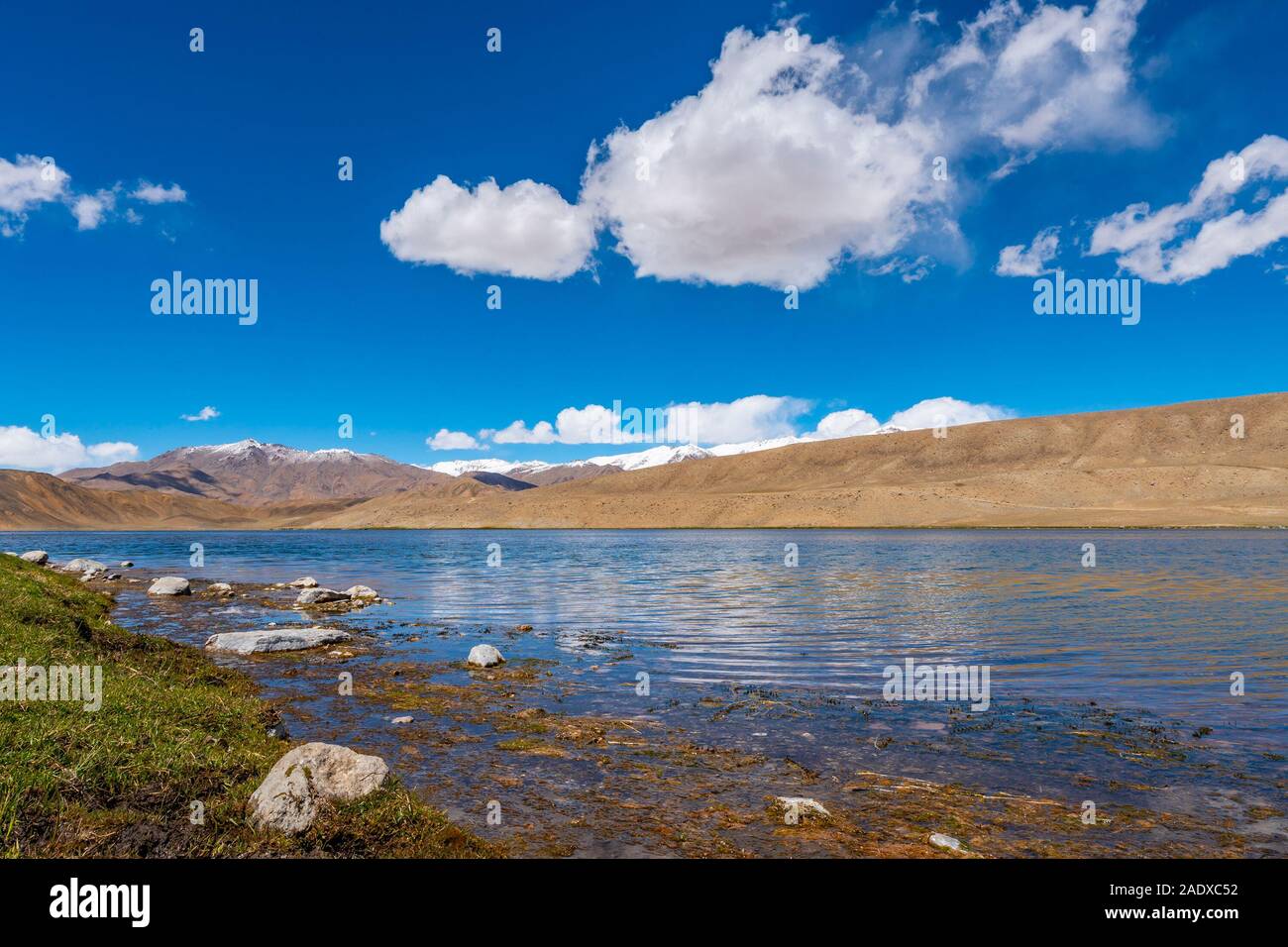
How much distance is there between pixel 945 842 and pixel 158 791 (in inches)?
342

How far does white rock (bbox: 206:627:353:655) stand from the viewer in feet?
65.0

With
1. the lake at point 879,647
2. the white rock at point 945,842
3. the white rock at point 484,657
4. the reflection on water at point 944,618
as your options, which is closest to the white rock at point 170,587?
the lake at point 879,647

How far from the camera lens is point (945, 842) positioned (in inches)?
291

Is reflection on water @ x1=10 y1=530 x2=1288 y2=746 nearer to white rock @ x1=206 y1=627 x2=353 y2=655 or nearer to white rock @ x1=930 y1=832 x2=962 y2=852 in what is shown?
white rock @ x1=206 y1=627 x2=353 y2=655

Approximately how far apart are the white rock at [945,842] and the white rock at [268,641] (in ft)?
61.9

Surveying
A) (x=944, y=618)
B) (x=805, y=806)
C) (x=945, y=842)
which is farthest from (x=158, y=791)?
(x=944, y=618)

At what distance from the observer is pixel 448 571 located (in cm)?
5625

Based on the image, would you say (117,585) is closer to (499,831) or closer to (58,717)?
(58,717)

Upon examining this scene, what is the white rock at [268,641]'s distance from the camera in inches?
780

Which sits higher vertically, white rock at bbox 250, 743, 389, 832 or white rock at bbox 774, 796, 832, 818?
white rock at bbox 250, 743, 389, 832

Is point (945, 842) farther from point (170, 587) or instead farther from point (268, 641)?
point (170, 587)

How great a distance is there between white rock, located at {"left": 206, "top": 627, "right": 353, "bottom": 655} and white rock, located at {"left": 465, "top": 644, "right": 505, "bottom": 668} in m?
5.92

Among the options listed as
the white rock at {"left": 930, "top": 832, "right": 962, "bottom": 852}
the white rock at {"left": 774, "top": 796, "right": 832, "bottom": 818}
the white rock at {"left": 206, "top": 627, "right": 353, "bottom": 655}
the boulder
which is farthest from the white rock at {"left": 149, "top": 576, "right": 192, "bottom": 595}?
the white rock at {"left": 930, "top": 832, "right": 962, "bottom": 852}
